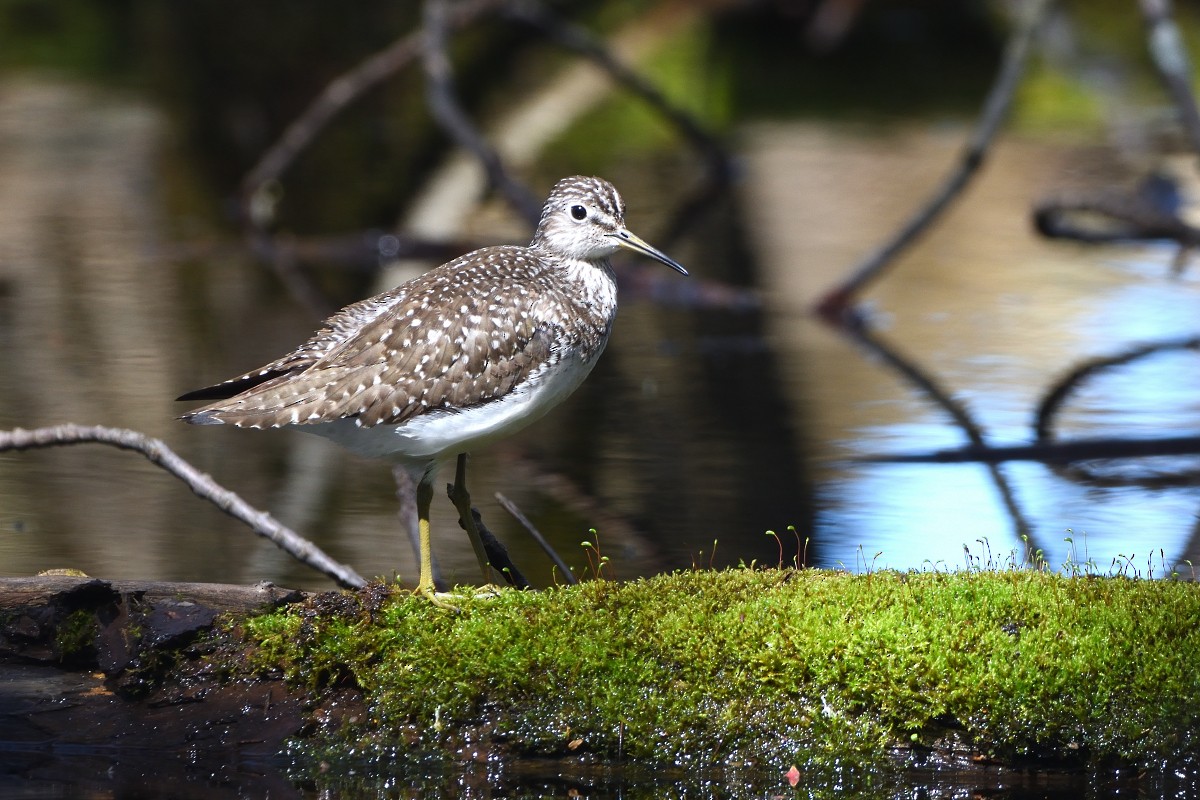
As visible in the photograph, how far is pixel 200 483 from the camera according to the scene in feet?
23.6

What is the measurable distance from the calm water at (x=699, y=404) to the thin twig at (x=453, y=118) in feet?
4.92

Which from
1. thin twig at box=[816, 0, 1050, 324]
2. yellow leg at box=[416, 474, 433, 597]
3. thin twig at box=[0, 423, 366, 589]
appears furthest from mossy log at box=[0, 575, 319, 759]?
thin twig at box=[816, 0, 1050, 324]

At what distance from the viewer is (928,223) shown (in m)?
13.5

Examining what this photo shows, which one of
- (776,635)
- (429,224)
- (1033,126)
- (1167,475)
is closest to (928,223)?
(1167,475)

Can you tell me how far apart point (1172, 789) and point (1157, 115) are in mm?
21405

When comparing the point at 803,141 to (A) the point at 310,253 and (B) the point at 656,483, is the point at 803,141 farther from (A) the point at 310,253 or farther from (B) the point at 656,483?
(B) the point at 656,483

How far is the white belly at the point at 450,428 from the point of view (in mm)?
6539

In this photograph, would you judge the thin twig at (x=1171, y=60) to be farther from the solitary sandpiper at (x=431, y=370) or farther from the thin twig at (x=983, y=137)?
the solitary sandpiper at (x=431, y=370)

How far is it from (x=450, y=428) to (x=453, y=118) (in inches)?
340

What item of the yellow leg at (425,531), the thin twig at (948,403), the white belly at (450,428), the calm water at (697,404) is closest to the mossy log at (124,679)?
the yellow leg at (425,531)

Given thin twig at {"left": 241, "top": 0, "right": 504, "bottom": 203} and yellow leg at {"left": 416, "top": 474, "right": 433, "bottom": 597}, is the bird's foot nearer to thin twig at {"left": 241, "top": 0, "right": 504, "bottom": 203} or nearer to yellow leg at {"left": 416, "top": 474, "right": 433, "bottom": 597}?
yellow leg at {"left": 416, "top": 474, "right": 433, "bottom": 597}

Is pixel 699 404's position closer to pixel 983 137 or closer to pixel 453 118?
pixel 983 137

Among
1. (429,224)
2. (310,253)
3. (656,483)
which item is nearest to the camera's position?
(656,483)

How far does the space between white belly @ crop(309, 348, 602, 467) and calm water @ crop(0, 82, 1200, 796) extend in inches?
57.7
